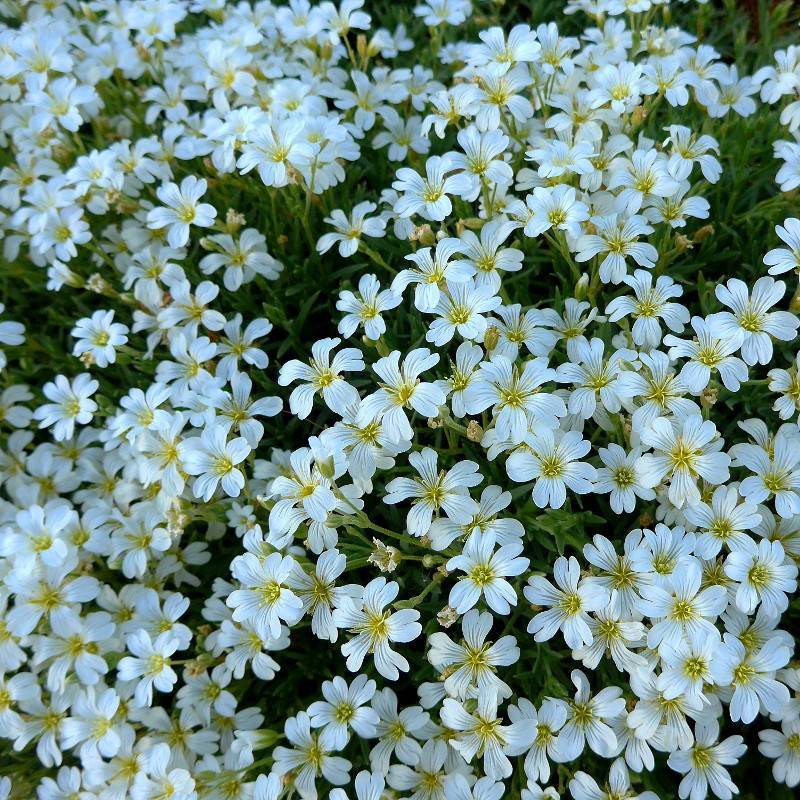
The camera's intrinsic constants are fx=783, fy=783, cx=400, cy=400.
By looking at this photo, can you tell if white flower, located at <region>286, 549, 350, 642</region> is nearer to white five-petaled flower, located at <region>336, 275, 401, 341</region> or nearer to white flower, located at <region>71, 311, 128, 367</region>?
white five-petaled flower, located at <region>336, 275, 401, 341</region>

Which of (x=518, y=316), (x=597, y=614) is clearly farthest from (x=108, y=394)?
(x=597, y=614)

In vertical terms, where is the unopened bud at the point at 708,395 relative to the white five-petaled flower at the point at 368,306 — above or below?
above

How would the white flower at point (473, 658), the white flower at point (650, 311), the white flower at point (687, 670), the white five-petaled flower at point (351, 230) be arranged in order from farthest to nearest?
the white five-petaled flower at point (351, 230) → the white flower at point (650, 311) → the white flower at point (473, 658) → the white flower at point (687, 670)

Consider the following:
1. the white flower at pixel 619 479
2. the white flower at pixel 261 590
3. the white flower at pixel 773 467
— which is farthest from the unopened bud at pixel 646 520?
the white flower at pixel 261 590

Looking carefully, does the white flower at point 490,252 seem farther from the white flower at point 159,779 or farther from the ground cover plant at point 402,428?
the white flower at point 159,779

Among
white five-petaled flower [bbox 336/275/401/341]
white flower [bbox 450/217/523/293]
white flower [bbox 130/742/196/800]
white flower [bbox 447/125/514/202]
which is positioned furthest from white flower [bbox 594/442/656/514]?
white flower [bbox 130/742/196/800]

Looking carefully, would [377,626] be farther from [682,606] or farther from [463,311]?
[463,311]

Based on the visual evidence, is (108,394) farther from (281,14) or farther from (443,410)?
(281,14)

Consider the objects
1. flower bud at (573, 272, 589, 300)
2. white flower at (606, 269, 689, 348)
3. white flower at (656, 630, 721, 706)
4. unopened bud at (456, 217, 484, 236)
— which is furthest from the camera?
unopened bud at (456, 217, 484, 236)
